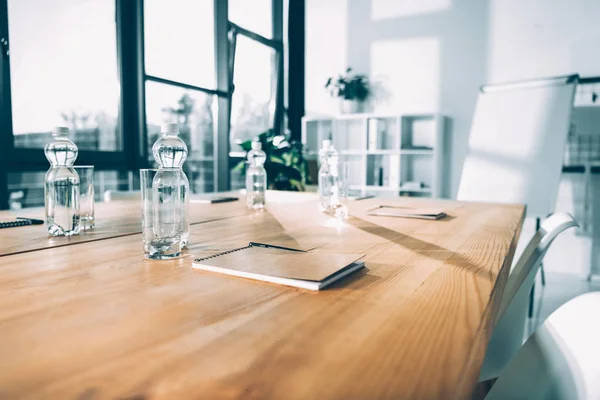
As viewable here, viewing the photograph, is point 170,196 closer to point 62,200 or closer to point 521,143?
point 62,200

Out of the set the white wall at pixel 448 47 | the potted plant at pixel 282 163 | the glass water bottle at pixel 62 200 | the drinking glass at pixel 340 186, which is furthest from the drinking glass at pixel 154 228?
the white wall at pixel 448 47

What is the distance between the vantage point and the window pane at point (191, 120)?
3516 mm

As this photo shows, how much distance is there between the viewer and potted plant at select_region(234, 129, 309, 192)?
4309 millimetres

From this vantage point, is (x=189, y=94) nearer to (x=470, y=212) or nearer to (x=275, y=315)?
(x=470, y=212)

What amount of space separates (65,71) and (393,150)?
9.45 feet

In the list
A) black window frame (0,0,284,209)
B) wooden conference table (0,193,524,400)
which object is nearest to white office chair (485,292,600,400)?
wooden conference table (0,193,524,400)

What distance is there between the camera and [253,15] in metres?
4.78

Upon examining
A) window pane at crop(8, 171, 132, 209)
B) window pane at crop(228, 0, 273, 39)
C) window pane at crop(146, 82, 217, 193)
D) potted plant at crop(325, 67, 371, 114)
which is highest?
window pane at crop(228, 0, 273, 39)

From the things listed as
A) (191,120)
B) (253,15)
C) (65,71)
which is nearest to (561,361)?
(65,71)

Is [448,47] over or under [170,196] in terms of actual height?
over

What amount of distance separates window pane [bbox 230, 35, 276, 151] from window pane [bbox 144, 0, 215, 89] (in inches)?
13.6

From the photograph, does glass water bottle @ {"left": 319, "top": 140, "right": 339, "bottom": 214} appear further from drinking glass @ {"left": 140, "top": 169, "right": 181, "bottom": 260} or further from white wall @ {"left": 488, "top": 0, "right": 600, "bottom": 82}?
white wall @ {"left": 488, "top": 0, "right": 600, "bottom": 82}

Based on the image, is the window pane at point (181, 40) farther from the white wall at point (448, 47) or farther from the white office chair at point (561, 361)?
the white office chair at point (561, 361)

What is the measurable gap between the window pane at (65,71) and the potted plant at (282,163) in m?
1.37
